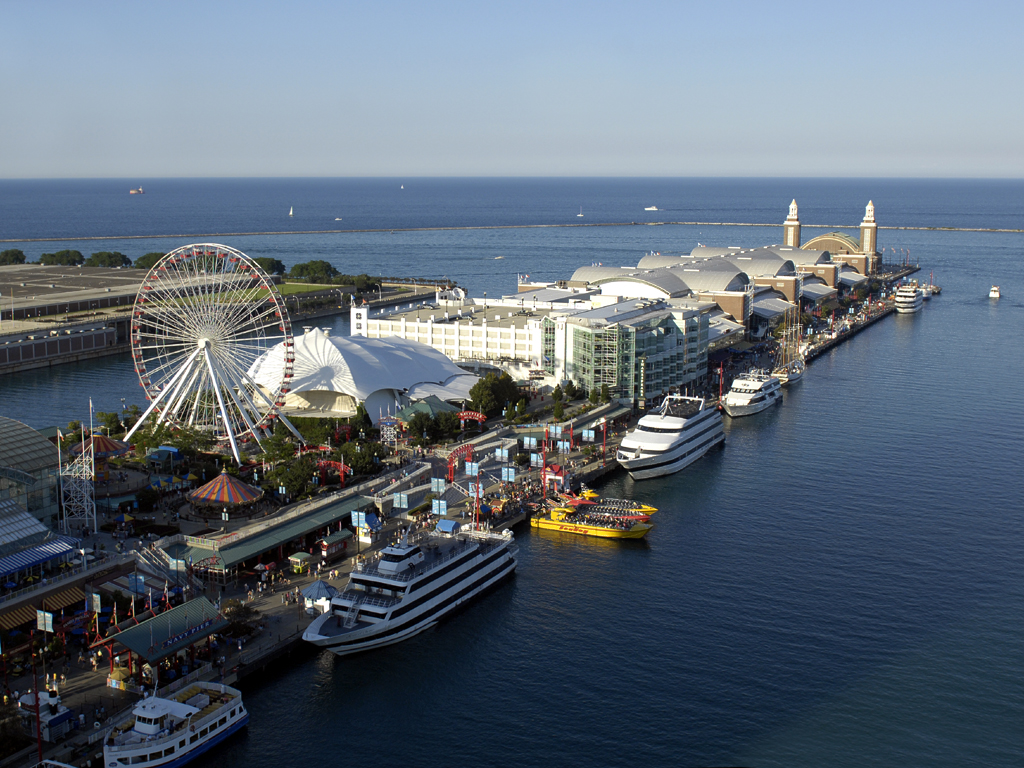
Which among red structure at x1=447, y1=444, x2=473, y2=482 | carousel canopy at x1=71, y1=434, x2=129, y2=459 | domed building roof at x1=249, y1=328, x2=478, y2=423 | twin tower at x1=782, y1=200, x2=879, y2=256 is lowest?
red structure at x1=447, y1=444, x2=473, y2=482

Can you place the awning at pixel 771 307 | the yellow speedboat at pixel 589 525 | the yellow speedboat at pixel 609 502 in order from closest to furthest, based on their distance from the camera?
the yellow speedboat at pixel 589 525 < the yellow speedboat at pixel 609 502 < the awning at pixel 771 307

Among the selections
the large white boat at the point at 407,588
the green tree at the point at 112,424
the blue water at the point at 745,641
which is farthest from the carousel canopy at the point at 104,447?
the large white boat at the point at 407,588

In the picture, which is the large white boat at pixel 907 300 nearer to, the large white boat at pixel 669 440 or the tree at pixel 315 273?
the large white boat at pixel 669 440

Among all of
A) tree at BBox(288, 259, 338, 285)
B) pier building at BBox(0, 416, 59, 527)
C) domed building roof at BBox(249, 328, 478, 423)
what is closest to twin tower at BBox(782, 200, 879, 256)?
tree at BBox(288, 259, 338, 285)

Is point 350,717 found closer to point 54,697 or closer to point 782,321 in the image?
point 54,697

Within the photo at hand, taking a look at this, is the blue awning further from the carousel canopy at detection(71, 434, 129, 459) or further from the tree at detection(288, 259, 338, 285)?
the tree at detection(288, 259, 338, 285)

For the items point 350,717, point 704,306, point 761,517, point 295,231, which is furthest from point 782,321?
point 295,231
